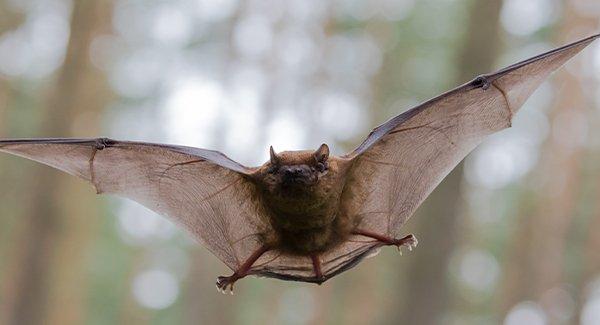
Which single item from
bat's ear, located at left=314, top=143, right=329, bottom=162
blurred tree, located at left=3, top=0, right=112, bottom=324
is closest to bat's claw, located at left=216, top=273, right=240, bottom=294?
bat's ear, located at left=314, top=143, right=329, bottom=162

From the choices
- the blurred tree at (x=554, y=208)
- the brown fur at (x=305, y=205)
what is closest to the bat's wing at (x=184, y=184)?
the brown fur at (x=305, y=205)

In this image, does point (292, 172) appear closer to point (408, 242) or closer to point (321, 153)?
point (321, 153)

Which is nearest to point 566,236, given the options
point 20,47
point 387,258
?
point 387,258

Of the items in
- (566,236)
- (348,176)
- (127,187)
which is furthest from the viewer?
(566,236)

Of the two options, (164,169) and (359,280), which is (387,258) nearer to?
(359,280)

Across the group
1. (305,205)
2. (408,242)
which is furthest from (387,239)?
(305,205)

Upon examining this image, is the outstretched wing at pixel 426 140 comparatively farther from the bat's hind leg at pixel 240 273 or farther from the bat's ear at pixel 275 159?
the bat's hind leg at pixel 240 273

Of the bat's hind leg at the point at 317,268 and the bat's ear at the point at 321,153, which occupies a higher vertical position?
the bat's ear at the point at 321,153

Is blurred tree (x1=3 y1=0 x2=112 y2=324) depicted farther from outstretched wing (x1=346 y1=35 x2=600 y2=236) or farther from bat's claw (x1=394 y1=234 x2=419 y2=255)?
bat's claw (x1=394 y1=234 x2=419 y2=255)
